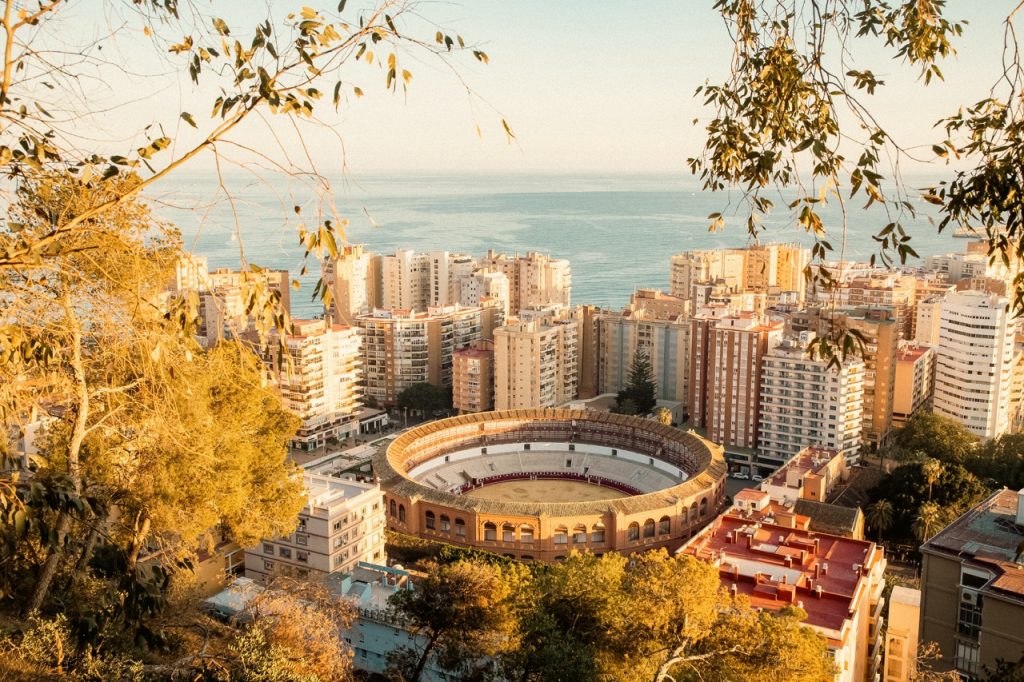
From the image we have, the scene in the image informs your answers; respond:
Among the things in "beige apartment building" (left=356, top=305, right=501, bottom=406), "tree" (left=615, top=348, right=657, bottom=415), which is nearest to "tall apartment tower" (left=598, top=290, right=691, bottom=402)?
"tree" (left=615, top=348, right=657, bottom=415)

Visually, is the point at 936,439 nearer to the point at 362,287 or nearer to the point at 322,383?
the point at 322,383

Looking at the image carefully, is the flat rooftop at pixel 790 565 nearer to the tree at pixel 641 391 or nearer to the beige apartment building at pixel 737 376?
the beige apartment building at pixel 737 376

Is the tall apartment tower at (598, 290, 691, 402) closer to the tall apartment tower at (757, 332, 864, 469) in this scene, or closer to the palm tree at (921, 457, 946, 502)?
the tall apartment tower at (757, 332, 864, 469)

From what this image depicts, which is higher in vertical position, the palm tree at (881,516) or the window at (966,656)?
the window at (966,656)

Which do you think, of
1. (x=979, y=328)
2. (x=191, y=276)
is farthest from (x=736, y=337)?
(x=191, y=276)

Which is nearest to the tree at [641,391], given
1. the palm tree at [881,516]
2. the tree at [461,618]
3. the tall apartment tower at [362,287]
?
the palm tree at [881,516]

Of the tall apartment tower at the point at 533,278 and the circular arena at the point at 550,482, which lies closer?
the circular arena at the point at 550,482
